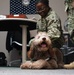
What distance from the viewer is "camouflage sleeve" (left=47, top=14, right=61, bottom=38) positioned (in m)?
3.35

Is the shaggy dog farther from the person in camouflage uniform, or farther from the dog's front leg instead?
the person in camouflage uniform

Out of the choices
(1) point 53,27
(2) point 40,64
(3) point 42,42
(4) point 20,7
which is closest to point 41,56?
(2) point 40,64

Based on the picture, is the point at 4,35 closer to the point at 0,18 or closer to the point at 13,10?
the point at 13,10

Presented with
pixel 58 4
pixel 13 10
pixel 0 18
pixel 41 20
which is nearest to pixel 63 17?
pixel 58 4

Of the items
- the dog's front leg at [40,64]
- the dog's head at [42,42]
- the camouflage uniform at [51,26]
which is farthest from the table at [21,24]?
the dog's head at [42,42]

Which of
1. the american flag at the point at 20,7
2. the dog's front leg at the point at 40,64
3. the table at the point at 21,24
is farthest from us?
the american flag at the point at 20,7

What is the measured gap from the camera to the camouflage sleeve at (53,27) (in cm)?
335

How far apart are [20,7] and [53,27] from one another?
9.50ft

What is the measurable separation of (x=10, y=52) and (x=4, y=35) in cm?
35

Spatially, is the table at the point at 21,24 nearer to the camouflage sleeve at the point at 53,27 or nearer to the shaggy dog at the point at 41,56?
the camouflage sleeve at the point at 53,27

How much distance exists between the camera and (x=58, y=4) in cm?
611

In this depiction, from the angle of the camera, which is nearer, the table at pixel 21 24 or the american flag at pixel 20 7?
the table at pixel 21 24

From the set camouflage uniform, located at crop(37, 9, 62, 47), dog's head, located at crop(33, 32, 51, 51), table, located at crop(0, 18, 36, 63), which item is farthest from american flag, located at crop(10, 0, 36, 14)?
dog's head, located at crop(33, 32, 51, 51)

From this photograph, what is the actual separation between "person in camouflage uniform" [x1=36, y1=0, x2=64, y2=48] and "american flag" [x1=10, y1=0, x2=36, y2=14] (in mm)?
A: 2670
